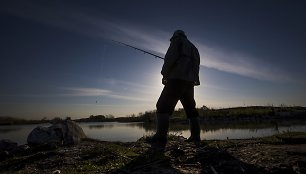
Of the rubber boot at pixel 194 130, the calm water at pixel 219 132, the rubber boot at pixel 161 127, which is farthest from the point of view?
the calm water at pixel 219 132

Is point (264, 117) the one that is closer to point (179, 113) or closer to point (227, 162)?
point (179, 113)

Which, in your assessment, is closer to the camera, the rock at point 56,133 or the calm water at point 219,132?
the rock at point 56,133

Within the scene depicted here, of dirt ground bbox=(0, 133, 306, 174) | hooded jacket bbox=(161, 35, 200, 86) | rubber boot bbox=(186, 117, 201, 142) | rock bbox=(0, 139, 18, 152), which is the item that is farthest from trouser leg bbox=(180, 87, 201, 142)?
rock bbox=(0, 139, 18, 152)

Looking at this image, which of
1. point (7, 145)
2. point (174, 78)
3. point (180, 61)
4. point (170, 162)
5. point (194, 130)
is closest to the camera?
point (170, 162)

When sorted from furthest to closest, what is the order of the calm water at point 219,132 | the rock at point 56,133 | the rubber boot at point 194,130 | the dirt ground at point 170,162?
the calm water at point 219,132
the rock at point 56,133
the rubber boot at point 194,130
the dirt ground at point 170,162

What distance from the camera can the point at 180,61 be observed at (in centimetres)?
895

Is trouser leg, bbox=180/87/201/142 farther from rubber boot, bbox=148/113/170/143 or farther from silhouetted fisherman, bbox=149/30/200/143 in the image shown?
rubber boot, bbox=148/113/170/143

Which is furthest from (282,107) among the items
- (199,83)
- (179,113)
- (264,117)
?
(199,83)

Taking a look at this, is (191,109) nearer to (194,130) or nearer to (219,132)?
(194,130)

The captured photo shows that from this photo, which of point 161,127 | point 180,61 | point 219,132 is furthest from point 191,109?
point 219,132

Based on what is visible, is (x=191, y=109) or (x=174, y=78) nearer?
(x=174, y=78)

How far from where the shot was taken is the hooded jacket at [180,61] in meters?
8.91

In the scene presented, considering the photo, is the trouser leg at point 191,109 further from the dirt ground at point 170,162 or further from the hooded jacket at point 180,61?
the dirt ground at point 170,162

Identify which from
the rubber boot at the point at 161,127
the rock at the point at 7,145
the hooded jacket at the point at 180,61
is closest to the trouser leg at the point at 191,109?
the hooded jacket at the point at 180,61
